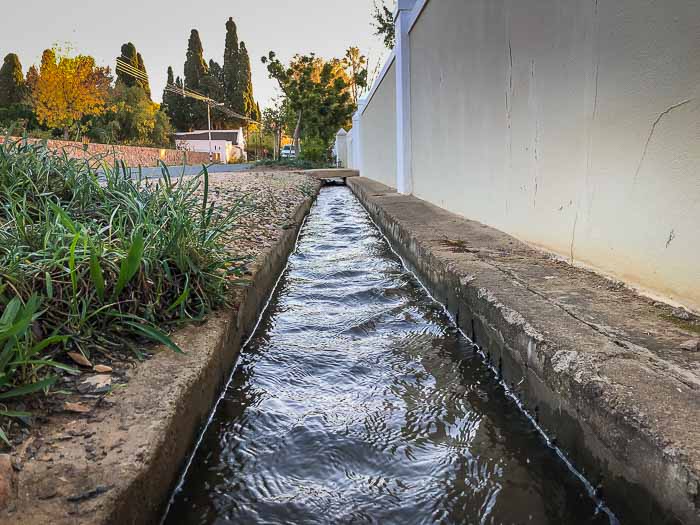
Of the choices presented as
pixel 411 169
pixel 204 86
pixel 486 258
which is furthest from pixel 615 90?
pixel 204 86

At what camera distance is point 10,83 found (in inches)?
1324

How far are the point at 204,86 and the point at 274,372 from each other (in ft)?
165

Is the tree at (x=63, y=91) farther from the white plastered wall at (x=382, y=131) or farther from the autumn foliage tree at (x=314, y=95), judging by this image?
the white plastered wall at (x=382, y=131)

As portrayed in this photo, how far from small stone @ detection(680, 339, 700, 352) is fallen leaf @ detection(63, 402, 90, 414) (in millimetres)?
1795

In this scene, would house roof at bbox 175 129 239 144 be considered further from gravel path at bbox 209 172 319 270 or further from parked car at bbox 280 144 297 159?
gravel path at bbox 209 172 319 270

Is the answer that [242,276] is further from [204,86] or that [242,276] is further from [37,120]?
[204,86]

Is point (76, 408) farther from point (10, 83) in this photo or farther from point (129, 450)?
point (10, 83)

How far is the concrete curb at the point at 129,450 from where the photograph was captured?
107 cm

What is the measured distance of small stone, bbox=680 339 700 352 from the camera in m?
1.59

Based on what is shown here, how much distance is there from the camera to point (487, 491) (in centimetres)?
152

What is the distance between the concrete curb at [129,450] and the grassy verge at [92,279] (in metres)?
0.14

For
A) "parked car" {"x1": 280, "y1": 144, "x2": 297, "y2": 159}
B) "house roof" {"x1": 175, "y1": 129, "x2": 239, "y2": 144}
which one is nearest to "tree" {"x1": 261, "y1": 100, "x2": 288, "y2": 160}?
"parked car" {"x1": 280, "y1": 144, "x2": 297, "y2": 159}

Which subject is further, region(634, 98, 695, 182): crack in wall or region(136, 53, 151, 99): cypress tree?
region(136, 53, 151, 99): cypress tree

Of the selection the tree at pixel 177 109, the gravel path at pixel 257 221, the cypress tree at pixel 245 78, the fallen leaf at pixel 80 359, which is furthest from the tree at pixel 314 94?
the fallen leaf at pixel 80 359
